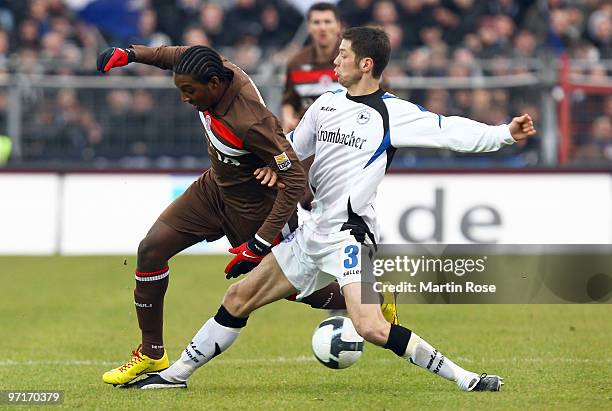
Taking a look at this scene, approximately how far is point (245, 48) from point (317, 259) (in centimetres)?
1005

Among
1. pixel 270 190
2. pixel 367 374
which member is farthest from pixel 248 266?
pixel 367 374

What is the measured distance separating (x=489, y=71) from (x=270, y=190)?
8.77 meters

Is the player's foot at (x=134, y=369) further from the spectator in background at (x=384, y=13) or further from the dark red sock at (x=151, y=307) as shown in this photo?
the spectator in background at (x=384, y=13)

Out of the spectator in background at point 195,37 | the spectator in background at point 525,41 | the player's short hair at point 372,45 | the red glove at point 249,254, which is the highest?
the player's short hair at point 372,45

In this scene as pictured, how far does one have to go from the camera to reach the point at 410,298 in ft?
28.3

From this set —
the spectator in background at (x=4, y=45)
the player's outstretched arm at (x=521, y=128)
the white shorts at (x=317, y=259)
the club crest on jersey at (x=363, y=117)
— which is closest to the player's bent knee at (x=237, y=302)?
the white shorts at (x=317, y=259)

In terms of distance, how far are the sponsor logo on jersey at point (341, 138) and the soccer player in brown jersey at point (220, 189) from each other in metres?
0.25

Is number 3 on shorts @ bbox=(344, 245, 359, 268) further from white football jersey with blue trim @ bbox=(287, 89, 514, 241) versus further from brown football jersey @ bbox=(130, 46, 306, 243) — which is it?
brown football jersey @ bbox=(130, 46, 306, 243)

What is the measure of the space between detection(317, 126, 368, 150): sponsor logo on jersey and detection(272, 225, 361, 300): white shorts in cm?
51

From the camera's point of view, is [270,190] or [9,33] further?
[9,33]

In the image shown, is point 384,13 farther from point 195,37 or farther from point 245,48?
point 195,37

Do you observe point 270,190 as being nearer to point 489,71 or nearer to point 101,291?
point 101,291

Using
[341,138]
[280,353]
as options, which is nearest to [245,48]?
[280,353]

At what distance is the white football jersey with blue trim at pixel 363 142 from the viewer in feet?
23.1
